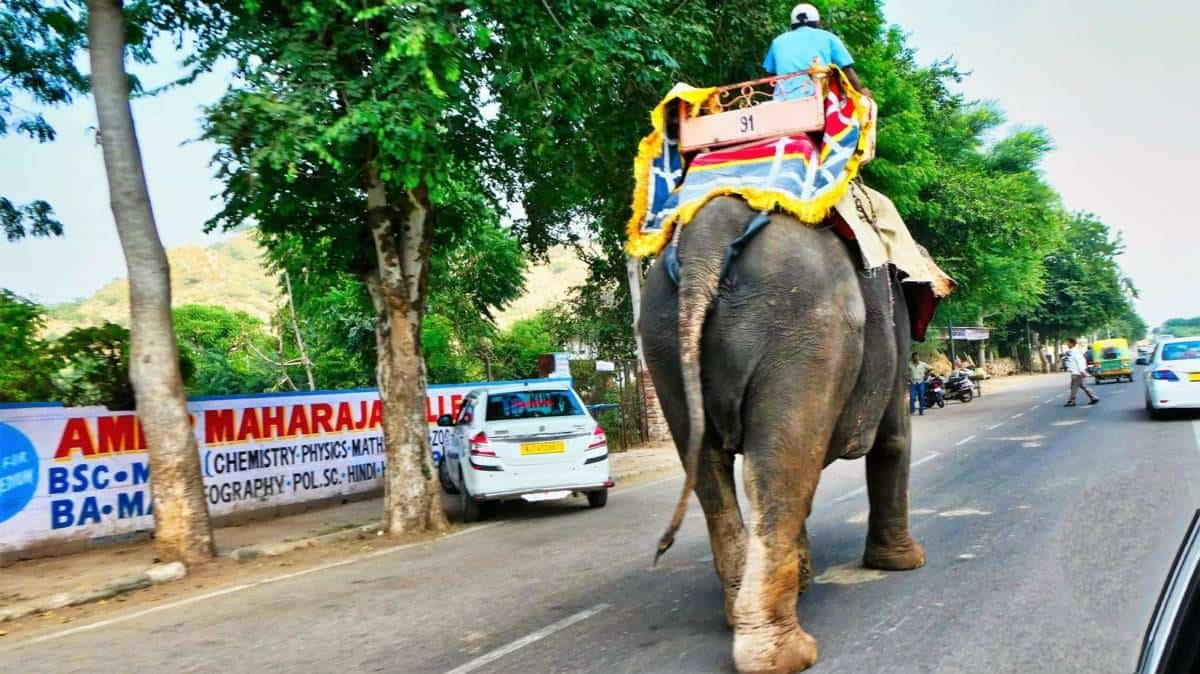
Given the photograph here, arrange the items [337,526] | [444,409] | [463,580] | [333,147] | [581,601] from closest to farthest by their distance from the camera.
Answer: [581,601] < [463,580] < [333,147] < [337,526] < [444,409]

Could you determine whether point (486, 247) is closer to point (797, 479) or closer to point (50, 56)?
point (50, 56)

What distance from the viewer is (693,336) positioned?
4172 mm

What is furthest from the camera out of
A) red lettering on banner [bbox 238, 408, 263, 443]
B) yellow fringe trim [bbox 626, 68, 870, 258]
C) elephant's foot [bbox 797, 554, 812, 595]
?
red lettering on banner [bbox 238, 408, 263, 443]

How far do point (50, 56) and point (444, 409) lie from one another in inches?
339

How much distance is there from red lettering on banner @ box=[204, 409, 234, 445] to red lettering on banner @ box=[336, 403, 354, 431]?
82.0 inches

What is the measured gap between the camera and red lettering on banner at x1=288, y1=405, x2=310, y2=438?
13.5m

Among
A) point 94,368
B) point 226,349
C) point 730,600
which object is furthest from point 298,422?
point 226,349

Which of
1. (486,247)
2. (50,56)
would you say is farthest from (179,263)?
(50,56)

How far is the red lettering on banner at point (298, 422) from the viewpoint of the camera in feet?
44.2

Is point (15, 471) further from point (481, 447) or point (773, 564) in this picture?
point (773, 564)

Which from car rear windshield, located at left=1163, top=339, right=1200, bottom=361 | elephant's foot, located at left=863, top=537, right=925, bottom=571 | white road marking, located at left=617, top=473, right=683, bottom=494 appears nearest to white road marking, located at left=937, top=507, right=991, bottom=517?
elephant's foot, located at left=863, top=537, right=925, bottom=571

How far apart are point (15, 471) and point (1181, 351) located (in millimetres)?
18615

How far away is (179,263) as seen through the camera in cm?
12244

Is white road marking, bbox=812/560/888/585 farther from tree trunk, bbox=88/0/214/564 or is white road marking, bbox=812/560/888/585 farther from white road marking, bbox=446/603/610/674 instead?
tree trunk, bbox=88/0/214/564
